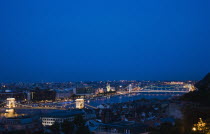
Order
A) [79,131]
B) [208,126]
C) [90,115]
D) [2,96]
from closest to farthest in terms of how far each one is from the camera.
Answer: [208,126] < [79,131] < [90,115] < [2,96]

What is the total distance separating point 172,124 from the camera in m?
8.00

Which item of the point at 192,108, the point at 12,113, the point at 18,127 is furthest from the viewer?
the point at 12,113

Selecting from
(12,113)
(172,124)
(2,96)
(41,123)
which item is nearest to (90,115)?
(41,123)

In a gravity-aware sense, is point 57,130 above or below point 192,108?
below

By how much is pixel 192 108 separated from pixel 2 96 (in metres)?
32.0

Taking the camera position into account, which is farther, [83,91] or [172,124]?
[83,91]

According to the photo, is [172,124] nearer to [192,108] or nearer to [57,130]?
[192,108]

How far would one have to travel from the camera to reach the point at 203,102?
7.70 meters

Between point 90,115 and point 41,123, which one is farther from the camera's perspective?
point 90,115

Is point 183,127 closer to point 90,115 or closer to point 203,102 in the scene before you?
point 203,102

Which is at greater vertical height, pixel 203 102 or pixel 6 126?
pixel 203 102

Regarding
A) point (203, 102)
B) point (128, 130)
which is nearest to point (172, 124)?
point (203, 102)

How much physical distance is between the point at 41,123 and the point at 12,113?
8972mm

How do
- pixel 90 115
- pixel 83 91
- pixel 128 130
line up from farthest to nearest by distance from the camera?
pixel 83 91, pixel 90 115, pixel 128 130
